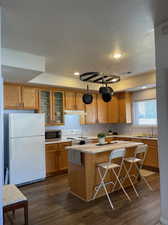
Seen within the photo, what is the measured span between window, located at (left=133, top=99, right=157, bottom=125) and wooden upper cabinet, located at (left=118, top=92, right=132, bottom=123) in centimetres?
20

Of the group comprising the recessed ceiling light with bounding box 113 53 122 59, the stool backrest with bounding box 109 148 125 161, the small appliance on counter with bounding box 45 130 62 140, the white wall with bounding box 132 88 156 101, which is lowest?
the stool backrest with bounding box 109 148 125 161

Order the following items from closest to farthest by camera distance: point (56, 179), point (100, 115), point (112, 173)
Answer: point (112, 173)
point (56, 179)
point (100, 115)

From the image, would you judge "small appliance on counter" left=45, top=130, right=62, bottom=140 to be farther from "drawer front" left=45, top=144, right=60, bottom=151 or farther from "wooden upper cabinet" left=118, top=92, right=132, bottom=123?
"wooden upper cabinet" left=118, top=92, right=132, bottom=123

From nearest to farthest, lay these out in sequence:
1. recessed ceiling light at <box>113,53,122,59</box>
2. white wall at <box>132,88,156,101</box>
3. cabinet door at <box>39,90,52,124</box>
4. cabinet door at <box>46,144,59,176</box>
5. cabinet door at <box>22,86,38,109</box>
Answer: recessed ceiling light at <box>113,53,122,59</box> < cabinet door at <box>22,86,38,109</box> < cabinet door at <box>46,144,59,176</box> < cabinet door at <box>39,90,52,124</box> < white wall at <box>132,88,156,101</box>

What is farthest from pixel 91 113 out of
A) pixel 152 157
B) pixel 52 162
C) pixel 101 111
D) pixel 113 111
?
pixel 152 157

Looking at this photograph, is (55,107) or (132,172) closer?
(132,172)

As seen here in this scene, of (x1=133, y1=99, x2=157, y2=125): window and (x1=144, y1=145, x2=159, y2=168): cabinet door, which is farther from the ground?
(x1=133, y1=99, x2=157, y2=125): window

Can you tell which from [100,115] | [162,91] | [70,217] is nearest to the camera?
[162,91]

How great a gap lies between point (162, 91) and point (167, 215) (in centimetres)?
156

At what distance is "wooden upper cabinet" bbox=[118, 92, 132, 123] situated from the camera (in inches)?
229

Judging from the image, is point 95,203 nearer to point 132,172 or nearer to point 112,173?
point 112,173

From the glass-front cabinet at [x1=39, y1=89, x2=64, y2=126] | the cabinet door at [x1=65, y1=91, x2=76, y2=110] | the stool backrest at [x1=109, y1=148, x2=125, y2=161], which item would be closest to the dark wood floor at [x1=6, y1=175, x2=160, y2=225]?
the stool backrest at [x1=109, y1=148, x2=125, y2=161]

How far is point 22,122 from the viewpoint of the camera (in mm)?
3934

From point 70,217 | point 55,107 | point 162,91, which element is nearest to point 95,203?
point 70,217
